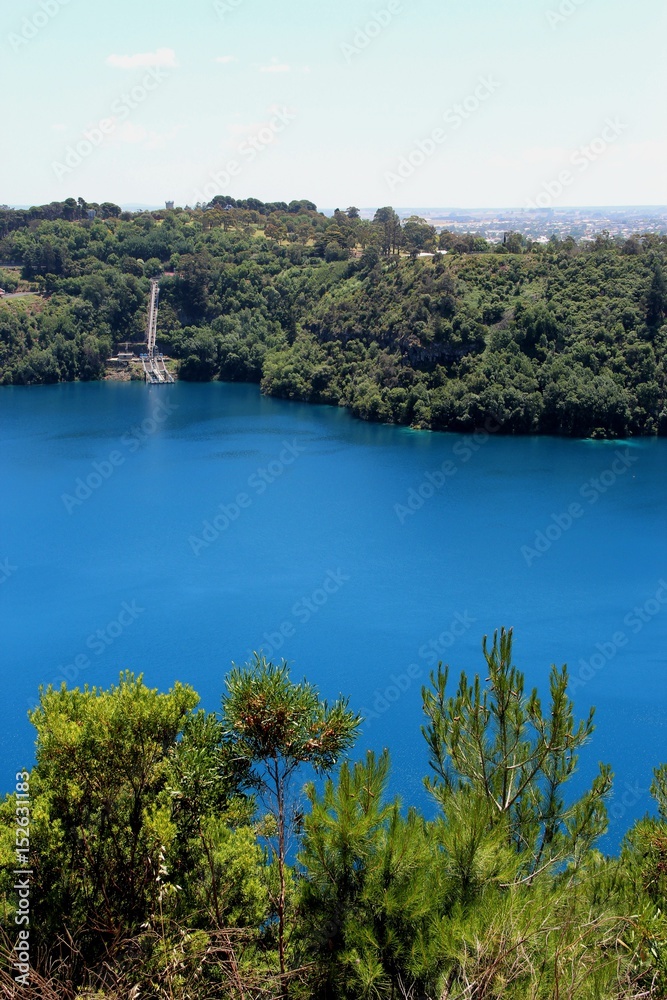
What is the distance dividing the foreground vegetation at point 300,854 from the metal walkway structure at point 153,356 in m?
43.8

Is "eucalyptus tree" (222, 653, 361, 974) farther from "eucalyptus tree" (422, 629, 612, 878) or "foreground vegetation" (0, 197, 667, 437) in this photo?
"foreground vegetation" (0, 197, 667, 437)

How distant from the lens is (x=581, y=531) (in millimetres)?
26812

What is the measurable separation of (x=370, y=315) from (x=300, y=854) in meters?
39.7

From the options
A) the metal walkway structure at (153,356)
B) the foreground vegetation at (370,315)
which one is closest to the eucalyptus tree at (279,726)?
the foreground vegetation at (370,315)

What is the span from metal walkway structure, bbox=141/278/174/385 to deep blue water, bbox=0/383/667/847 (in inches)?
421

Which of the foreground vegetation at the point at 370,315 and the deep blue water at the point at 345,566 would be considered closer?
the deep blue water at the point at 345,566

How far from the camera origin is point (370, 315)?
44312mm

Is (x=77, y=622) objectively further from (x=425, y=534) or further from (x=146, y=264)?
(x=146, y=264)

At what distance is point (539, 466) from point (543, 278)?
43.4 feet

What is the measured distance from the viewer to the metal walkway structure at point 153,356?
50.2m

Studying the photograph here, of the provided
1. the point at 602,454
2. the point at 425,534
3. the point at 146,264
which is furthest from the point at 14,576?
the point at 146,264

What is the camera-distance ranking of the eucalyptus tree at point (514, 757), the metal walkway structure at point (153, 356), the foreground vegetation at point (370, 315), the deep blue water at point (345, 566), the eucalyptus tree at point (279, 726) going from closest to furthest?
the eucalyptus tree at point (279, 726) < the eucalyptus tree at point (514, 757) < the deep blue water at point (345, 566) < the foreground vegetation at point (370, 315) < the metal walkway structure at point (153, 356)

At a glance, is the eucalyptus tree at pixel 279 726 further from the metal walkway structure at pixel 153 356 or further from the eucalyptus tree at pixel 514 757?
the metal walkway structure at pixel 153 356

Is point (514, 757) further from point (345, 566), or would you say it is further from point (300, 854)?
point (345, 566)
